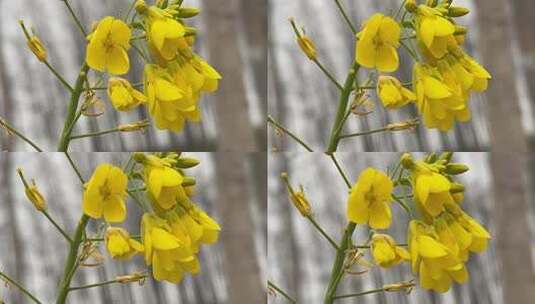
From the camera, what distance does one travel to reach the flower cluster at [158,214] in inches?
80.7

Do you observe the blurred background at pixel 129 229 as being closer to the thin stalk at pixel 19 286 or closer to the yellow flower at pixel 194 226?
the thin stalk at pixel 19 286

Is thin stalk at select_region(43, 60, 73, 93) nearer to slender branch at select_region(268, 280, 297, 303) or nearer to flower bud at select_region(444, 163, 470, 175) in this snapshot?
slender branch at select_region(268, 280, 297, 303)

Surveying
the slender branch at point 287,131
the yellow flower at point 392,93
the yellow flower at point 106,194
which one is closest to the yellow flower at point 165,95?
the yellow flower at point 106,194

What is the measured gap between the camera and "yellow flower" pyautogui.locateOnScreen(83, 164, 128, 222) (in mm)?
2072

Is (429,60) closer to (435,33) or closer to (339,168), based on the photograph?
(435,33)

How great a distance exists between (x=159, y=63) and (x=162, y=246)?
29 cm

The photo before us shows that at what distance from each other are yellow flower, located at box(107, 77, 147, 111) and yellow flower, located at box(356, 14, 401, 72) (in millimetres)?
369

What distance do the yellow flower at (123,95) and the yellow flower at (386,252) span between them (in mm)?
445

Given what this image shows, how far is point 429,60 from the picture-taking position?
84.2 inches

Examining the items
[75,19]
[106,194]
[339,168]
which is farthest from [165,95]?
[339,168]

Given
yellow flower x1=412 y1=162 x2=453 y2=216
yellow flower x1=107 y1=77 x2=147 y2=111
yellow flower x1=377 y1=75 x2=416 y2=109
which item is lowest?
yellow flower x1=412 y1=162 x2=453 y2=216

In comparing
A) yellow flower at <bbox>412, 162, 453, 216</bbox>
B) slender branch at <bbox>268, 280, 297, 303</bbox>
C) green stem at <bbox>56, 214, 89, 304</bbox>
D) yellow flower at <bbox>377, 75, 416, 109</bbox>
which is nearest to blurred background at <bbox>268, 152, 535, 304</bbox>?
slender branch at <bbox>268, 280, 297, 303</bbox>

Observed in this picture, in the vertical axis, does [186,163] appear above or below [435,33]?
below

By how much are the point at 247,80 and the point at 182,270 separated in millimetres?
388
